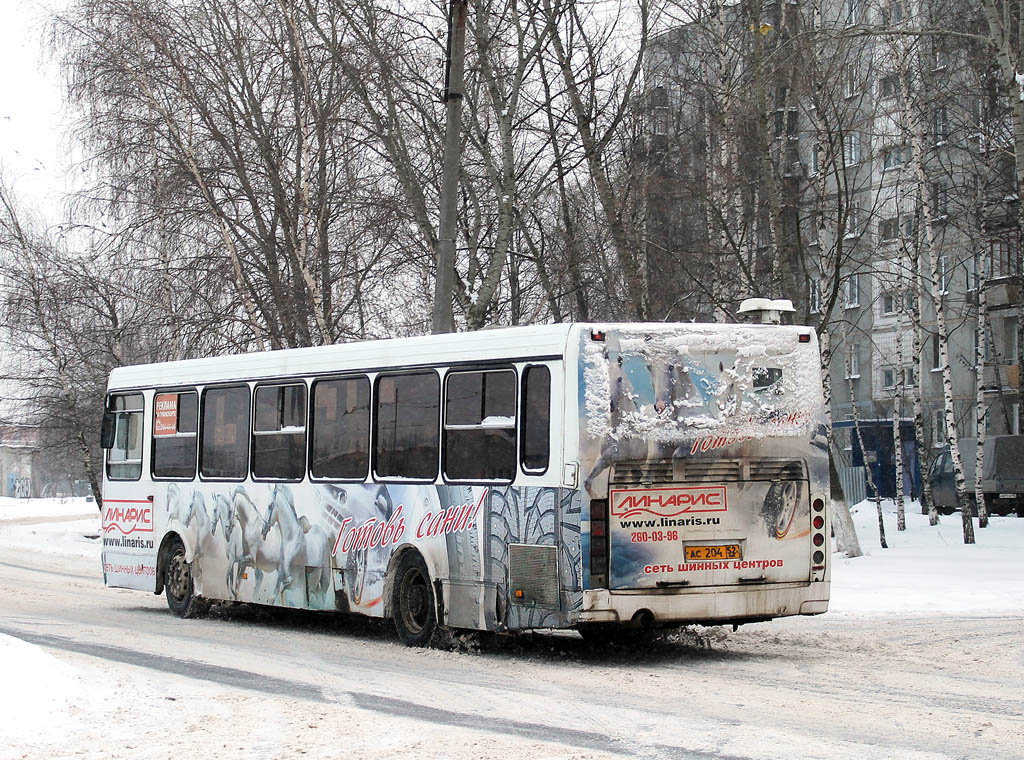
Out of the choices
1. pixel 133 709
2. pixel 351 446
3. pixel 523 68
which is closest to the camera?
pixel 133 709

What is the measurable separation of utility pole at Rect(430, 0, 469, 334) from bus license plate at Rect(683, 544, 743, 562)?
6457 mm

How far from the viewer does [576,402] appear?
39.3 ft

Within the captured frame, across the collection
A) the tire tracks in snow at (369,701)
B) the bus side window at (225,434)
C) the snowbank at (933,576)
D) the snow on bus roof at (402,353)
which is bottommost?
the tire tracks in snow at (369,701)

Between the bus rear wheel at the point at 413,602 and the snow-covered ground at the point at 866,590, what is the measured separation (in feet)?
10.6

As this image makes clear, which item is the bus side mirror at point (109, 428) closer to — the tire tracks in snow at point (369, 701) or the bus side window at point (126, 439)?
the bus side window at point (126, 439)

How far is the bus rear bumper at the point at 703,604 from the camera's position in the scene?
38.9ft

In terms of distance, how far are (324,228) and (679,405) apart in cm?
1614

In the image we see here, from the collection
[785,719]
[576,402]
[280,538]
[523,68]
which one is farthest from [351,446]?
[523,68]

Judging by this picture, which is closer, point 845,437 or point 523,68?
point 523,68

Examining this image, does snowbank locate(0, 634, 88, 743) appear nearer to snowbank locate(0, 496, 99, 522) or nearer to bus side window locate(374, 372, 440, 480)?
bus side window locate(374, 372, 440, 480)

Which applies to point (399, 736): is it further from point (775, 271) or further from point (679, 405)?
point (775, 271)

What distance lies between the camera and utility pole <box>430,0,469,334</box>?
18.1 m

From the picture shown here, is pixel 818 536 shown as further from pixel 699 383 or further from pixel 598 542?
pixel 598 542

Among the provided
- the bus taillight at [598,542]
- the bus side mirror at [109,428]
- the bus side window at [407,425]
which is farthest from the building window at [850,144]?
the bus taillight at [598,542]
